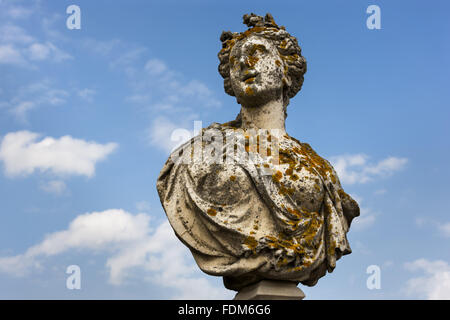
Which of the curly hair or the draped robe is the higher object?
the curly hair

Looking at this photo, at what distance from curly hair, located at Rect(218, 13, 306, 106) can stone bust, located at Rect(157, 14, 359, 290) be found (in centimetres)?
5

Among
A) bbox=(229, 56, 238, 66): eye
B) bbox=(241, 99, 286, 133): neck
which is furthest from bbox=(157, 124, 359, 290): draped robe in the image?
bbox=(229, 56, 238, 66): eye

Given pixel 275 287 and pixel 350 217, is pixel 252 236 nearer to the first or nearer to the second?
pixel 275 287

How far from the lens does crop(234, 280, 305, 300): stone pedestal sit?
7109mm

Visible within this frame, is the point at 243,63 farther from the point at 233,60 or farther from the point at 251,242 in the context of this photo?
the point at 251,242

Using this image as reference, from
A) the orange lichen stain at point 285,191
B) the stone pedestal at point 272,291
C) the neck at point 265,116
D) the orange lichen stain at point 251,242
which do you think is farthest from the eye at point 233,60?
the stone pedestal at point 272,291

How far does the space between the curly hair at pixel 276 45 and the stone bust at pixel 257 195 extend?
0.05 meters

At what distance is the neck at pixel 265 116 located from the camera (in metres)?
7.97

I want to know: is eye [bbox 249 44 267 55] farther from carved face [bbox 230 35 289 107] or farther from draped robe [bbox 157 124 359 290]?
draped robe [bbox 157 124 359 290]

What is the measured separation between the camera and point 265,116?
7.97m

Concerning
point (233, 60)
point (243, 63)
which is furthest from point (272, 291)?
point (233, 60)
